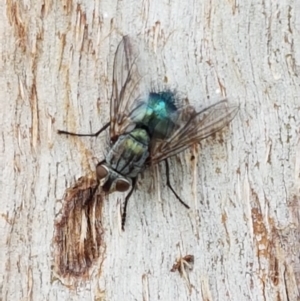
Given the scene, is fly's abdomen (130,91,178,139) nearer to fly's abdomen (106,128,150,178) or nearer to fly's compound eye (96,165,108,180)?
fly's abdomen (106,128,150,178)

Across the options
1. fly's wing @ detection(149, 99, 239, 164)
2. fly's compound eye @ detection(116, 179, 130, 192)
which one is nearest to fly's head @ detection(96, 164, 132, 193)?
fly's compound eye @ detection(116, 179, 130, 192)

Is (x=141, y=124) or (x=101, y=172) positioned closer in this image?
(x=101, y=172)

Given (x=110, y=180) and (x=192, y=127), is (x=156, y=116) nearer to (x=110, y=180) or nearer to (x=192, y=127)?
(x=192, y=127)

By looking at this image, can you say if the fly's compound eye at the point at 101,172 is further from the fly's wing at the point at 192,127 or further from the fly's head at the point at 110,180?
the fly's wing at the point at 192,127

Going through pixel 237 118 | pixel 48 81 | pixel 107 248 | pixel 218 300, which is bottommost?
pixel 218 300

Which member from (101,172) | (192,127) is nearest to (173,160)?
(192,127)

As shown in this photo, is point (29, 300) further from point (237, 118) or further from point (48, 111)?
point (237, 118)

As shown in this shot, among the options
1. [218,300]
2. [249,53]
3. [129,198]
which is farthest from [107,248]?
[249,53]
